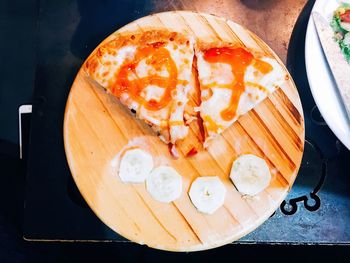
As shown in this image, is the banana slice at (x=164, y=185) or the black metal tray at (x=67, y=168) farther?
the black metal tray at (x=67, y=168)

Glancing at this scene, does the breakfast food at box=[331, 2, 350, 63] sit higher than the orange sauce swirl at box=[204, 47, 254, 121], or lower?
higher

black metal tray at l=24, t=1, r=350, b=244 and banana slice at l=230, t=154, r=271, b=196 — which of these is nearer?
banana slice at l=230, t=154, r=271, b=196

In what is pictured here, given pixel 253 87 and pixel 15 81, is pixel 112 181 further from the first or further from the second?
pixel 15 81

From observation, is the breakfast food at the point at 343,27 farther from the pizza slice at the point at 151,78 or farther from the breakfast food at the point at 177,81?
the pizza slice at the point at 151,78

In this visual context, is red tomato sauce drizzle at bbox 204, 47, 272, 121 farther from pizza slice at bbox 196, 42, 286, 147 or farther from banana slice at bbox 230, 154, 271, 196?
banana slice at bbox 230, 154, 271, 196

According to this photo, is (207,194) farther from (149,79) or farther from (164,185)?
(149,79)

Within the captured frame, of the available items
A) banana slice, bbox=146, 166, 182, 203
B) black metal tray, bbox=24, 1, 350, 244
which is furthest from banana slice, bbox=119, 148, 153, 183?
black metal tray, bbox=24, 1, 350, 244

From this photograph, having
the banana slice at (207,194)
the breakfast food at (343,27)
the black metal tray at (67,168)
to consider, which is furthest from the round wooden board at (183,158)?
the breakfast food at (343,27)
